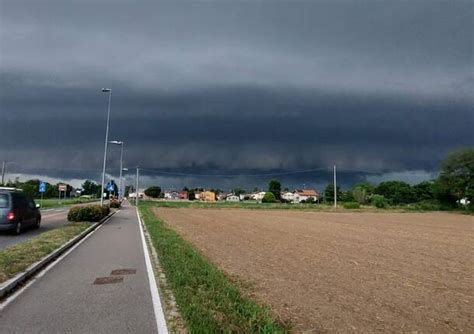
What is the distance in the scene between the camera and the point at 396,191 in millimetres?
160625

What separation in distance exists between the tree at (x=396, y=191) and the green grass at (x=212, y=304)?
476 ft

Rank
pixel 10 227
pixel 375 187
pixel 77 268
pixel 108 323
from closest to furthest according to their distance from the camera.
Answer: pixel 108 323 → pixel 77 268 → pixel 10 227 → pixel 375 187

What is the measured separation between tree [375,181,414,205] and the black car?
455 feet

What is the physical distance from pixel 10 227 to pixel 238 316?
15425mm

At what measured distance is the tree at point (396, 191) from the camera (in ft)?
509

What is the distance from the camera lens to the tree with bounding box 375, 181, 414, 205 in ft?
509

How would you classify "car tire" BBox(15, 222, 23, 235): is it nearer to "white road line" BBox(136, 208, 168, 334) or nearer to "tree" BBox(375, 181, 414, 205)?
"white road line" BBox(136, 208, 168, 334)

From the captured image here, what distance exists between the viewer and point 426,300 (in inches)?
332

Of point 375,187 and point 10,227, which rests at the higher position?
point 375,187

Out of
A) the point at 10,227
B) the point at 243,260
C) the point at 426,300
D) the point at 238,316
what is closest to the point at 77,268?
the point at 243,260

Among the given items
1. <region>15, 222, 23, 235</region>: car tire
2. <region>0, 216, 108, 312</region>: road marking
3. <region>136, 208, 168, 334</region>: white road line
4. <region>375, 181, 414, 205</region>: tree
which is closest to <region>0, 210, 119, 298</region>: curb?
<region>0, 216, 108, 312</region>: road marking

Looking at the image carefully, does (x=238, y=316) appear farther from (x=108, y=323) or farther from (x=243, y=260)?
(x=243, y=260)

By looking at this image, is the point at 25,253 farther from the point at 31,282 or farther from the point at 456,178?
the point at 456,178

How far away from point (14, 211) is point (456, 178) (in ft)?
300
